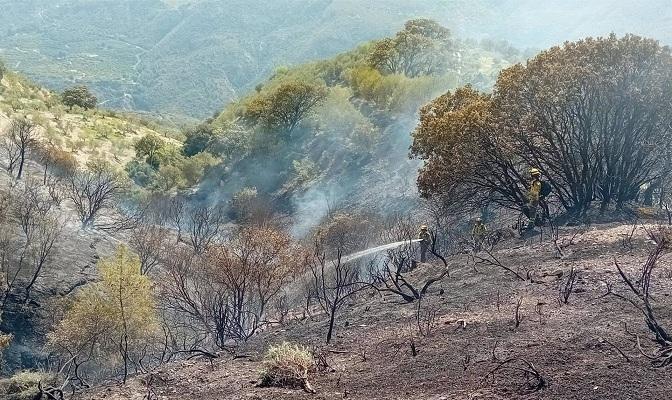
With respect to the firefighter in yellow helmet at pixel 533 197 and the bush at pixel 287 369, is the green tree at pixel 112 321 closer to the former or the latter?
the firefighter in yellow helmet at pixel 533 197

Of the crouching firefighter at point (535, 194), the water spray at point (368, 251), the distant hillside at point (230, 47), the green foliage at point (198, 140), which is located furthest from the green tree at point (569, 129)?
the distant hillside at point (230, 47)

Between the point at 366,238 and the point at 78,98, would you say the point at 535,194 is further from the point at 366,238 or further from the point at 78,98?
the point at 78,98

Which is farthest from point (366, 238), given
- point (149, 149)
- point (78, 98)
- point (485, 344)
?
point (78, 98)

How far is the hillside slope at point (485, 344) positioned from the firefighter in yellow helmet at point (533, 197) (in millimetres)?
3759

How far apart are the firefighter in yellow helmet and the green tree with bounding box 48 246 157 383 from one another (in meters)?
12.4

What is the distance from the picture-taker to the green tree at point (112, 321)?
21156mm

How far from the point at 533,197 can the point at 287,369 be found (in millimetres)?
11029

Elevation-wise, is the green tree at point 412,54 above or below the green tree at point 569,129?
above

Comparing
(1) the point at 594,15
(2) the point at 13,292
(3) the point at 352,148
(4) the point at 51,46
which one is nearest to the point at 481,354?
(2) the point at 13,292

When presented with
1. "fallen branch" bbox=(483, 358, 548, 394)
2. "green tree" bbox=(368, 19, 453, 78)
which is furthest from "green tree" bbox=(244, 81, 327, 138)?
"fallen branch" bbox=(483, 358, 548, 394)

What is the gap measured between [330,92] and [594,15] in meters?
69.3

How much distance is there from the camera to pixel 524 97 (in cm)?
1911

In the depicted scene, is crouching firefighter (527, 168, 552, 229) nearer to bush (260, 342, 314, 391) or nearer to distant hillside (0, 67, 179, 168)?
bush (260, 342, 314, 391)

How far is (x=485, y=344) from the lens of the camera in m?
8.88
